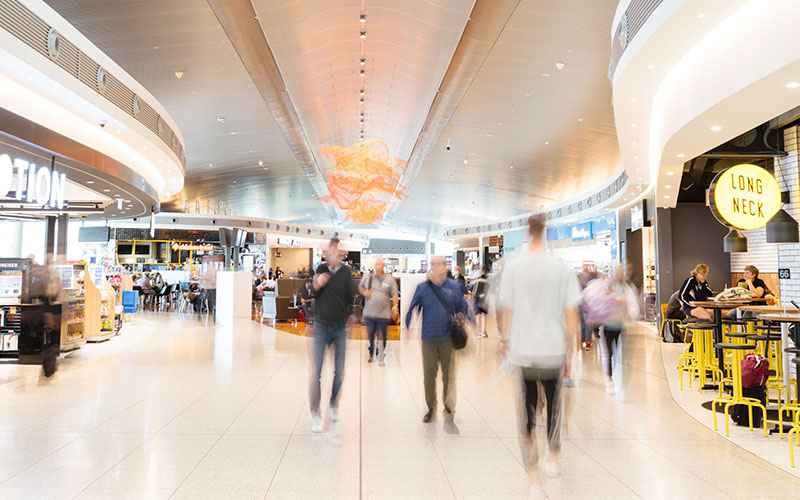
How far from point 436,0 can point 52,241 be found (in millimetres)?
8903

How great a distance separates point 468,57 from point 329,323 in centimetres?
577

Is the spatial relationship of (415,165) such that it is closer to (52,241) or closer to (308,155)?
(308,155)

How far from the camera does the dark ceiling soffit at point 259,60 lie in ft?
22.0

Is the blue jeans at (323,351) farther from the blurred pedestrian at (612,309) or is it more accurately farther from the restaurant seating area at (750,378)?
the blurred pedestrian at (612,309)

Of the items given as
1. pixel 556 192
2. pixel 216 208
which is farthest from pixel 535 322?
pixel 216 208

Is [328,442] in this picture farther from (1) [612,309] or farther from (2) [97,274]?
(2) [97,274]

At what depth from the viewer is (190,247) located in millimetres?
23859

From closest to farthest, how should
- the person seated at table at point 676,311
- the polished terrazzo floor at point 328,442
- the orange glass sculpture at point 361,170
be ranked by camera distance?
the polished terrazzo floor at point 328,442, the person seated at table at point 676,311, the orange glass sculpture at point 361,170

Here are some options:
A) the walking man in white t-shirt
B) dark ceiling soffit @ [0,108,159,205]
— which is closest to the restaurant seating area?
the walking man in white t-shirt

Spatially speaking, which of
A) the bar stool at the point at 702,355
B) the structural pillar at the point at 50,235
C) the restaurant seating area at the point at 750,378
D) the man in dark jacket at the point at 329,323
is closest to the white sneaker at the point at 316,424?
the man in dark jacket at the point at 329,323

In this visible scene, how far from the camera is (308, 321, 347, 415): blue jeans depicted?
13.0 ft

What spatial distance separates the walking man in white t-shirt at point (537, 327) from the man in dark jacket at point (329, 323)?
1484mm

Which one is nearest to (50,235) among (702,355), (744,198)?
(702,355)

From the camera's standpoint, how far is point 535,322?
2.84 m
